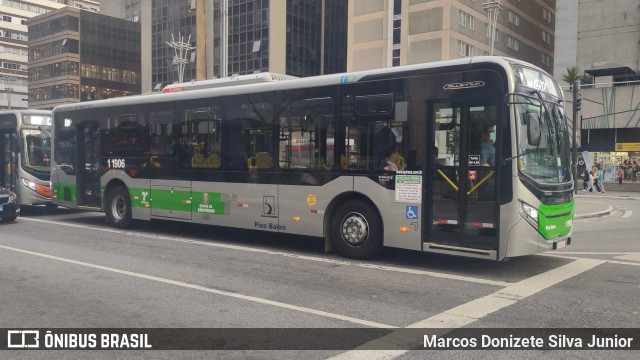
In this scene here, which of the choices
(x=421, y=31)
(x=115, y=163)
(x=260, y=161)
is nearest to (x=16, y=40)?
(x=421, y=31)

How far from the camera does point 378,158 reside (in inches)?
364

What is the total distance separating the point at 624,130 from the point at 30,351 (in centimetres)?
4635

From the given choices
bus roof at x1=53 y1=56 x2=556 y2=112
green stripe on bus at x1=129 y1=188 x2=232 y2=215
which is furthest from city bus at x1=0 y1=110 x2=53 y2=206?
green stripe on bus at x1=129 y1=188 x2=232 y2=215

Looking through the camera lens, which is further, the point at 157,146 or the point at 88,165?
the point at 88,165

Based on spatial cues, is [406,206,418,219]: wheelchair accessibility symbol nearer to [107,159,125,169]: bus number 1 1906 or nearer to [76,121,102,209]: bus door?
[107,159,125,169]: bus number 1 1906

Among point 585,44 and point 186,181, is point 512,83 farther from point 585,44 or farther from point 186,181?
point 585,44

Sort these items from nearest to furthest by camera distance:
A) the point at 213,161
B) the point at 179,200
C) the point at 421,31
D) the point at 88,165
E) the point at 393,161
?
the point at 393,161
the point at 213,161
the point at 179,200
the point at 88,165
the point at 421,31

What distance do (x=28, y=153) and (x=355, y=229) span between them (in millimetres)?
12869

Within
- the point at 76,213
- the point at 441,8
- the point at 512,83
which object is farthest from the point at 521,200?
the point at 441,8

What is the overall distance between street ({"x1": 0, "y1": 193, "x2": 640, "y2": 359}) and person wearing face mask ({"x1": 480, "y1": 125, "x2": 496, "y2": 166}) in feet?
5.94

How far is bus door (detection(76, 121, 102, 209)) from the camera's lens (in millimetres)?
14758

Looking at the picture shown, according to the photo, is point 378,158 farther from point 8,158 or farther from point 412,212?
point 8,158

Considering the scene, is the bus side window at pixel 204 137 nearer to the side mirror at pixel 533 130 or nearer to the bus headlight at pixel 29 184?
the side mirror at pixel 533 130

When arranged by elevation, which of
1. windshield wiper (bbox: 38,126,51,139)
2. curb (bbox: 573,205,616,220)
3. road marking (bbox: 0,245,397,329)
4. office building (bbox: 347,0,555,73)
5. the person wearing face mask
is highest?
office building (bbox: 347,0,555,73)
